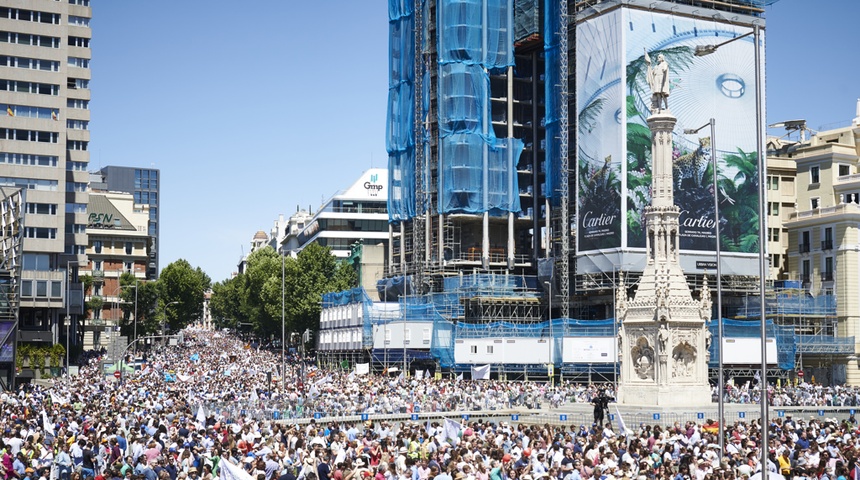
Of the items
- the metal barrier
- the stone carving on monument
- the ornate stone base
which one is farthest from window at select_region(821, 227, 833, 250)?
the ornate stone base

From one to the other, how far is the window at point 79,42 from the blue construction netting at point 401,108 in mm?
31461

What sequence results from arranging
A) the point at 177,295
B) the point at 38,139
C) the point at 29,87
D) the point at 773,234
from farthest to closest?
the point at 177,295 → the point at 38,139 → the point at 773,234 → the point at 29,87

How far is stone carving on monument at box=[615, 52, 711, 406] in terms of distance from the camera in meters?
46.7

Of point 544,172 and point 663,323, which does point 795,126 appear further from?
point 663,323

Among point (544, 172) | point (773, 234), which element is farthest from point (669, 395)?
point (544, 172)

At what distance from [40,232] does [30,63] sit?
13.8m

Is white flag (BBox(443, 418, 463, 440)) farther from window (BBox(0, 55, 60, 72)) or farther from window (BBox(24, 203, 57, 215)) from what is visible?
window (BBox(0, 55, 60, 72))

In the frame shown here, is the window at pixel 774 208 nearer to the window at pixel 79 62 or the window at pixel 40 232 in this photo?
the window at pixel 40 232

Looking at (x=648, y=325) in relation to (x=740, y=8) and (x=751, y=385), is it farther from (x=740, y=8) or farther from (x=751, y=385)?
(x=740, y=8)

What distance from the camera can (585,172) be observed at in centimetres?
8775

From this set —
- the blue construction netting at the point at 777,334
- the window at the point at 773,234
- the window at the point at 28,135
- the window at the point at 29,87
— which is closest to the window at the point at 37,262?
the window at the point at 28,135

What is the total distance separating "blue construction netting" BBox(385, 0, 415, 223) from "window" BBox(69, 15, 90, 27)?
30889 millimetres

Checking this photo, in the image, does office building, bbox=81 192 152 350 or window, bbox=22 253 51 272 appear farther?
office building, bbox=81 192 152 350

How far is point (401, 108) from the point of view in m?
106
